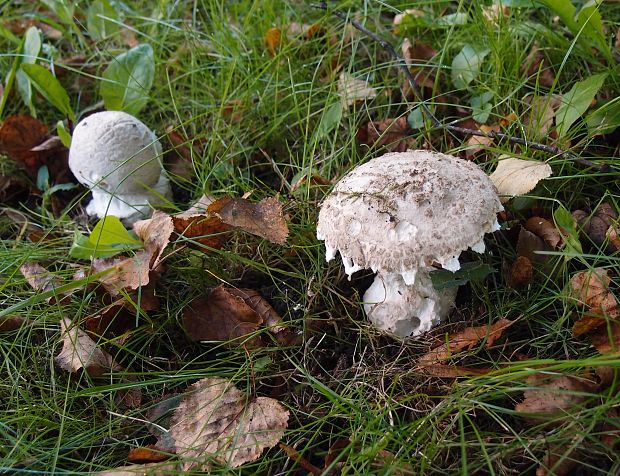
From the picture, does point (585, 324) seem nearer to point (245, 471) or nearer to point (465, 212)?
point (465, 212)

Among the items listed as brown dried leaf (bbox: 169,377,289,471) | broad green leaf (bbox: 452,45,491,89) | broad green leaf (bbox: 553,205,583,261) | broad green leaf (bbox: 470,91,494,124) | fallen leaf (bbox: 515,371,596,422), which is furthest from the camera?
broad green leaf (bbox: 452,45,491,89)

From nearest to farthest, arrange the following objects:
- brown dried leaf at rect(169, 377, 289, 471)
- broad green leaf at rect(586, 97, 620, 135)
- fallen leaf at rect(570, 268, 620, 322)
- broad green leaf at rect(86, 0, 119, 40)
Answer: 1. brown dried leaf at rect(169, 377, 289, 471)
2. fallen leaf at rect(570, 268, 620, 322)
3. broad green leaf at rect(586, 97, 620, 135)
4. broad green leaf at rect(86, 0, 119, 40)

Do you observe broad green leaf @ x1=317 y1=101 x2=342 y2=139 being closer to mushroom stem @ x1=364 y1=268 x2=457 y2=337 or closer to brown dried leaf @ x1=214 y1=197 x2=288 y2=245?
brown dried leaf @ x1=214 y1=197 x2=288 y2=245

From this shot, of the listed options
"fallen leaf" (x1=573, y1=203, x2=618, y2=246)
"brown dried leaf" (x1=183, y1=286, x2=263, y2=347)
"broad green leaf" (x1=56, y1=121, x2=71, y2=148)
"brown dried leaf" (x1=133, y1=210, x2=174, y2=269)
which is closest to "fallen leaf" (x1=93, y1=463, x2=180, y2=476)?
"brown dried leaf" (x1=183, y1=286, x2=263, y2=347)

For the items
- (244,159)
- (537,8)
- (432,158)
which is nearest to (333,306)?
(432,158)

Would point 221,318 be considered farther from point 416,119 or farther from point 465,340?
point 416,119

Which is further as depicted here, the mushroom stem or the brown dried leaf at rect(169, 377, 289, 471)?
the mushroom stem

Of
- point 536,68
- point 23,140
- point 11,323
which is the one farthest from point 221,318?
point 536,68
